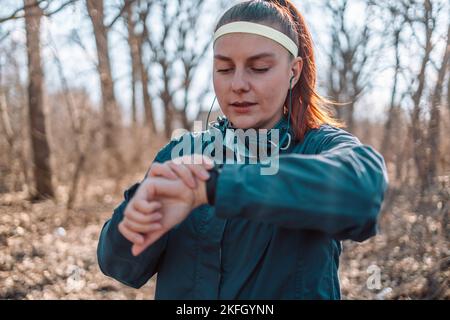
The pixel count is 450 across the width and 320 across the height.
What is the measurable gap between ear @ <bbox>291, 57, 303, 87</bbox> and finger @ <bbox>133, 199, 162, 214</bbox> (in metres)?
0.71

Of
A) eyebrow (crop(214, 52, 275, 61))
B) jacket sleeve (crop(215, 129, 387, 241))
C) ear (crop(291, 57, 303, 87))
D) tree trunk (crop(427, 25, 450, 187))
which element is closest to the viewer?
jacket sleeve (crop(215, 129, 387, 241))

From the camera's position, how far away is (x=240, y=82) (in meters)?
1.52

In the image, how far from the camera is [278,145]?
1.56 metres

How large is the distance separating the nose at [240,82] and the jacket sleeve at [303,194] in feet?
1.31

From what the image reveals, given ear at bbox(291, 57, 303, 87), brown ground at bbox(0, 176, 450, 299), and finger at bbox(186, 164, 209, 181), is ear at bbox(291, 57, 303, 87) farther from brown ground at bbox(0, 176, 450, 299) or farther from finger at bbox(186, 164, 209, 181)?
brown ground at bbox(0, 176, 450, 299)

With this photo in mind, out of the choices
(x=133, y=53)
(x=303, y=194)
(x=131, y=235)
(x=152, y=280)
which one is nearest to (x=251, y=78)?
(x=303, y=194)

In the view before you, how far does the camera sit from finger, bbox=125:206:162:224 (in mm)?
1229

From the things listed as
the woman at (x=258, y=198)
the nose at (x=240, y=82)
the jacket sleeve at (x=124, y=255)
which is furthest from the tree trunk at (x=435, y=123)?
the jacket sleeve at (x=124, y=255)

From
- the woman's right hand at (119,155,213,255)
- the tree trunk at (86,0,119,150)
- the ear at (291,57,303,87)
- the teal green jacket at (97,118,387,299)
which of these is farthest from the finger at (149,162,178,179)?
the tree trunk at (86,0,119,150)

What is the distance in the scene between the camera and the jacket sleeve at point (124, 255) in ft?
4.50

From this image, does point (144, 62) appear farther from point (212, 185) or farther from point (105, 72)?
point (212, 185)

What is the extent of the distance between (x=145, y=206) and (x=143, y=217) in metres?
0.03

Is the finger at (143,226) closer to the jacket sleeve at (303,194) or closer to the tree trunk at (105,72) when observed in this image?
the jacket sleeve at (303,194)
